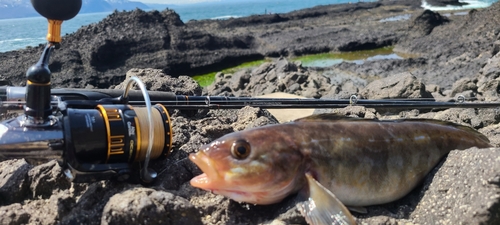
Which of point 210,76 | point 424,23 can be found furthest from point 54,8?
point 424,23

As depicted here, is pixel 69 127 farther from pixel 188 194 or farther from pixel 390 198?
pixel 390 198

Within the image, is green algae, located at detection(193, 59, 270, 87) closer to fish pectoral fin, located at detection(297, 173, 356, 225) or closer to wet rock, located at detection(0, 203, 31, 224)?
wet rock, located at detection(0, 203, 31, 224)

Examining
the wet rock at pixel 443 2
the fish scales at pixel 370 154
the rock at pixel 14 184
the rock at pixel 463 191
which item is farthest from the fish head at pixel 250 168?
the wet rock at pixel 443 2

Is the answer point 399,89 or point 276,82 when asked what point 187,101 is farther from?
point 276,82

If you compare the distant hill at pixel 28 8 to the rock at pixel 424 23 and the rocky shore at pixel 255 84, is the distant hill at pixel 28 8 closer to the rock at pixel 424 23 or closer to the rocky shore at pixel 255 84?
the rocky shore at pixel 255 84

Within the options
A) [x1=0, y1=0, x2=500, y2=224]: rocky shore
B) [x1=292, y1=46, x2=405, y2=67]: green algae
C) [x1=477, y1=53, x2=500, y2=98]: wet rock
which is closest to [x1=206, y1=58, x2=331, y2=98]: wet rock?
[x1=0, y1=0, x2=500, y2=224]: rocky shore
